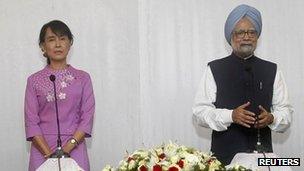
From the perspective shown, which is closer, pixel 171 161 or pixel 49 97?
pixel 171 161

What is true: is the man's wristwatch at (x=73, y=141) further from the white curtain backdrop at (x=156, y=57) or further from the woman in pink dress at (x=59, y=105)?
the white curtain backdrop at (x=156, y=57)

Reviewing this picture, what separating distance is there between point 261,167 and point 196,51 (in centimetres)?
151

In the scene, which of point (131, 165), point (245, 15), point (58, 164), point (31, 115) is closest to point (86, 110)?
point (31, 115)

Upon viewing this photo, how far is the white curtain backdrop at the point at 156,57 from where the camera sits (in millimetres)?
3131

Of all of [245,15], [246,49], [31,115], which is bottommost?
[31,115]

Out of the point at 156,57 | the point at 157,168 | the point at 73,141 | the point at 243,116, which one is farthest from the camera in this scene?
the point at 156,57

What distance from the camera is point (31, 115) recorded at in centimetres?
236

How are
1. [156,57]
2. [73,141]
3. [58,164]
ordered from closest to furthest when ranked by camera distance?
[58,164] → [73,141] → [156,57]

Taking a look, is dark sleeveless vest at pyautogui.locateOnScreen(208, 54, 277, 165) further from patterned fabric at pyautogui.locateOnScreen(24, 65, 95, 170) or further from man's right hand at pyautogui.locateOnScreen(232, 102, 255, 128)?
patterned fabric at pyautogui.locateOnScreen(24, 65, 95, 170)

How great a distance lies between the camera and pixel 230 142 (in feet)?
7.56

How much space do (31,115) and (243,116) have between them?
954 mm

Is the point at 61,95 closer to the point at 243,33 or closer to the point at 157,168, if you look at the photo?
the point at 243,33

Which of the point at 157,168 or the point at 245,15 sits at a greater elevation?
the point at 245,15

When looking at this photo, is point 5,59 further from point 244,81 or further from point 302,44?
point 302,44
